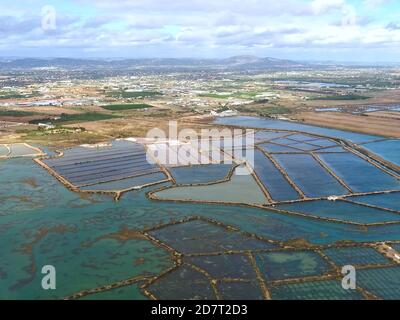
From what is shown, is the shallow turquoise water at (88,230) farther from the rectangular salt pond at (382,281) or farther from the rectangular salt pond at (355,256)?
the rectangular salt pond at (382,281)

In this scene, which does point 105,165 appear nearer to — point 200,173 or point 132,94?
point 200,173

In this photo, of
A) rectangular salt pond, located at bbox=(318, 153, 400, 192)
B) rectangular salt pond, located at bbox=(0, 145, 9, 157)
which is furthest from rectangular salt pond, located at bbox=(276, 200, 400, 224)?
rectangular salt pond, located at bbox=(0, 145, 9, 157)

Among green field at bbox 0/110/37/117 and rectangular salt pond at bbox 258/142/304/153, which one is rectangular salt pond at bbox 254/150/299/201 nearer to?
rectangular salt pond at bbox 258/142/304/153

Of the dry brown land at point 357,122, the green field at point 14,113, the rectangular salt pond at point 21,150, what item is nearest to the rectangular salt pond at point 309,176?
the dry brown land at point 357,122

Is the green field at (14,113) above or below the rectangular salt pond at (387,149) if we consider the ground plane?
above

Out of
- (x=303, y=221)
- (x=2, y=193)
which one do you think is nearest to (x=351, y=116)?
(x=303, y=221)

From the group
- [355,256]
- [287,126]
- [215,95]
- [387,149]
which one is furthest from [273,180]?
[215,95]
